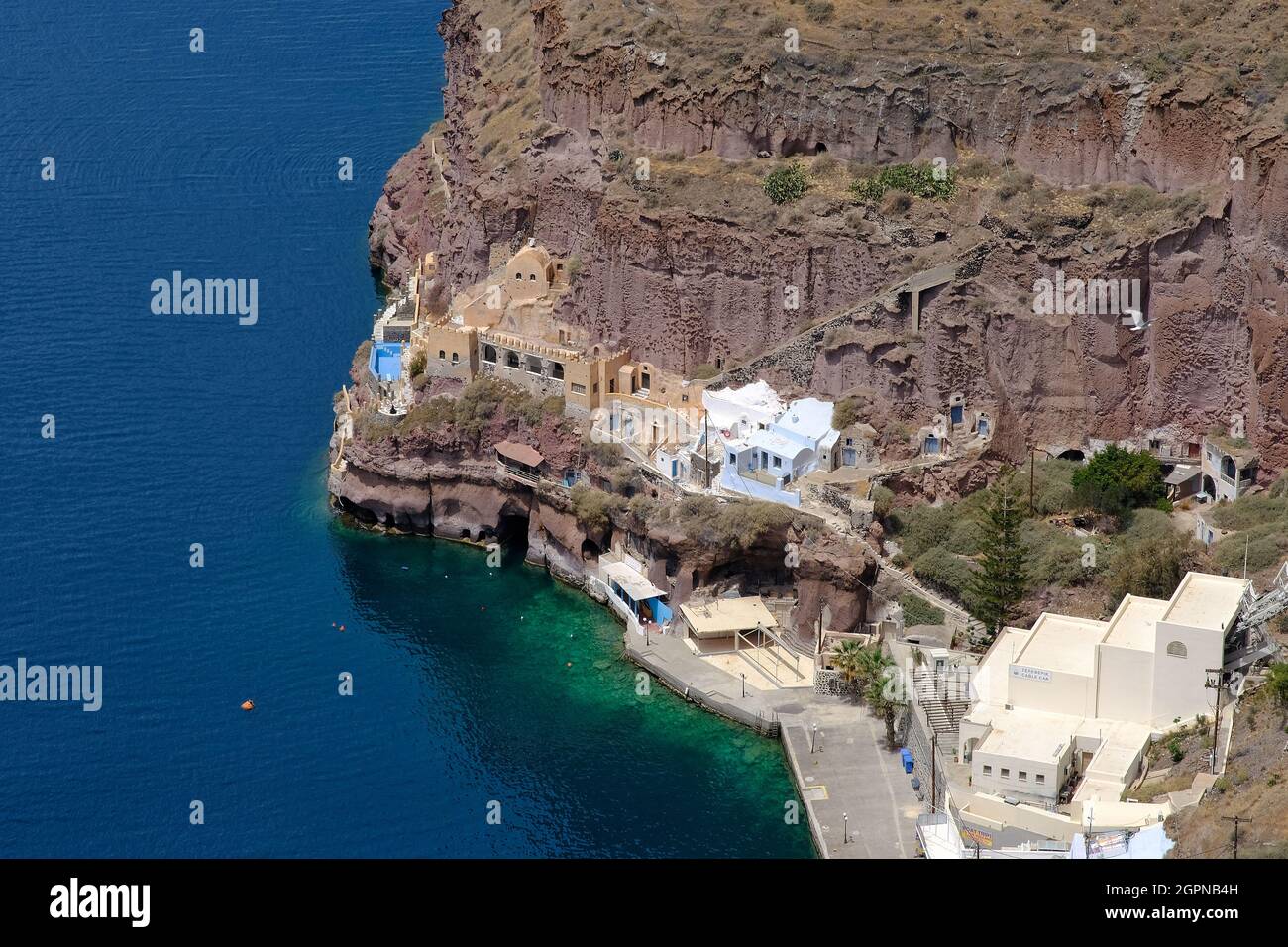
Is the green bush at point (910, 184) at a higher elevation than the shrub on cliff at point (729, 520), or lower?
higher

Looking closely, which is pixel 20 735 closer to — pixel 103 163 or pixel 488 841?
pixel 488 841

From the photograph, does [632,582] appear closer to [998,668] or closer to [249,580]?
[249,580]

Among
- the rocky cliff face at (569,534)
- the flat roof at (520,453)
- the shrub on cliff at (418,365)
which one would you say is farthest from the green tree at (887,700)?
the shrub on cliff at (418,365)

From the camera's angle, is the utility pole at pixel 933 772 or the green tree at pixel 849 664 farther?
the green tree at pixel 849 664

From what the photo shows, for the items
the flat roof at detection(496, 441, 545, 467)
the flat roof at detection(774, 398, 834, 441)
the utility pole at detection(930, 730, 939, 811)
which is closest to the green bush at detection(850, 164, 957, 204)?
the flat roof at detection(774, 398, 834, 441)

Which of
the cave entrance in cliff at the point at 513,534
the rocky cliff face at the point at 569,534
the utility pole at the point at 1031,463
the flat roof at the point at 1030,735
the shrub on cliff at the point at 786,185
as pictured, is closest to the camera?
the flat roof at the point at 1030,735

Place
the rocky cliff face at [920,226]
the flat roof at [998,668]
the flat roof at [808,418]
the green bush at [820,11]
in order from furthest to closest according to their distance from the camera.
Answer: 1. the green bush at [820,11]
2. the flat roof at [808,418]
3. the rocky cliff face at [920,226]
4. the flat roof at [998,668]

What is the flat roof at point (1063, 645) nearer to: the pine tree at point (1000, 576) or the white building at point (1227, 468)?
the pine tree at point (1000, 576)

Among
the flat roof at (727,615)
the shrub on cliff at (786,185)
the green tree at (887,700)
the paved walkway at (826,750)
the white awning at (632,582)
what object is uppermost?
the shrub on cliff at (786,185)
